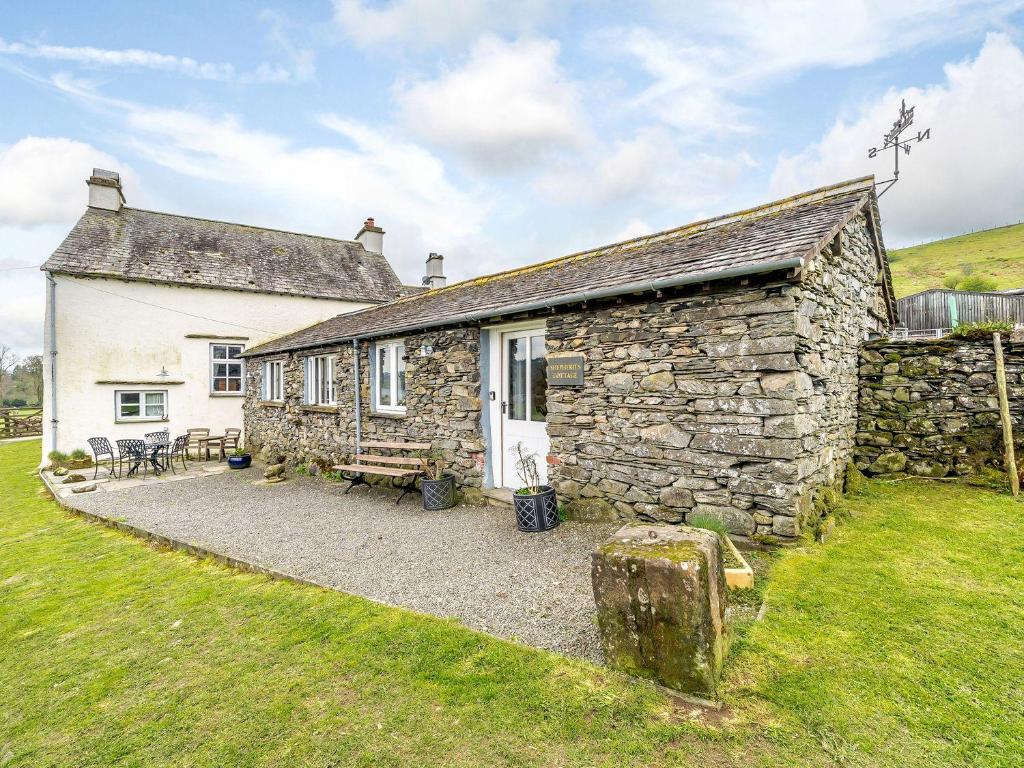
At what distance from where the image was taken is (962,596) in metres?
3.58

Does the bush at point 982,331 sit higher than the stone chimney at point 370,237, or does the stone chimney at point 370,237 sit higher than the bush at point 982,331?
the stone chimney at point 370,237

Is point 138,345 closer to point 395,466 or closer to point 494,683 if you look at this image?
point 395,466

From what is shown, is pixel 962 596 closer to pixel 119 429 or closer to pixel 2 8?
pixel 2 8

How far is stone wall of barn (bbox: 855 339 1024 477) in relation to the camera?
21.1ft

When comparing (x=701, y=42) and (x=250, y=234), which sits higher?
(x=250, y=234)

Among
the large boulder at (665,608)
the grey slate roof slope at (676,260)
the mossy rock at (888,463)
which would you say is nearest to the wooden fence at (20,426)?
the grey slate roof slope at (676,260)

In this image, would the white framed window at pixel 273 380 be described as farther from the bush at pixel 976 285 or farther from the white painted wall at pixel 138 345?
the bush at pixel 976 285

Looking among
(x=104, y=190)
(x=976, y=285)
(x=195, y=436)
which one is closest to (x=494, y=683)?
(x=195, y=436)

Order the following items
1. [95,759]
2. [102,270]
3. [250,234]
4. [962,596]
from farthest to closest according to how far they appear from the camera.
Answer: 1. [250,234]
2. [102,270]
3. [962,596]
4. [95,759]

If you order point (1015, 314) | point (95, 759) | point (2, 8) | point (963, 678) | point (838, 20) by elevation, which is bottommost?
point (95, 759)

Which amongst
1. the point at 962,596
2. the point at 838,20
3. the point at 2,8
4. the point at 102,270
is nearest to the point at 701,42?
the point at 838,20

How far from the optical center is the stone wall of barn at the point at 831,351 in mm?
4656

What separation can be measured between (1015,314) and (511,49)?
61.5 feet

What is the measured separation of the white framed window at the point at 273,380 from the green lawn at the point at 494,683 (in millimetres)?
8714
